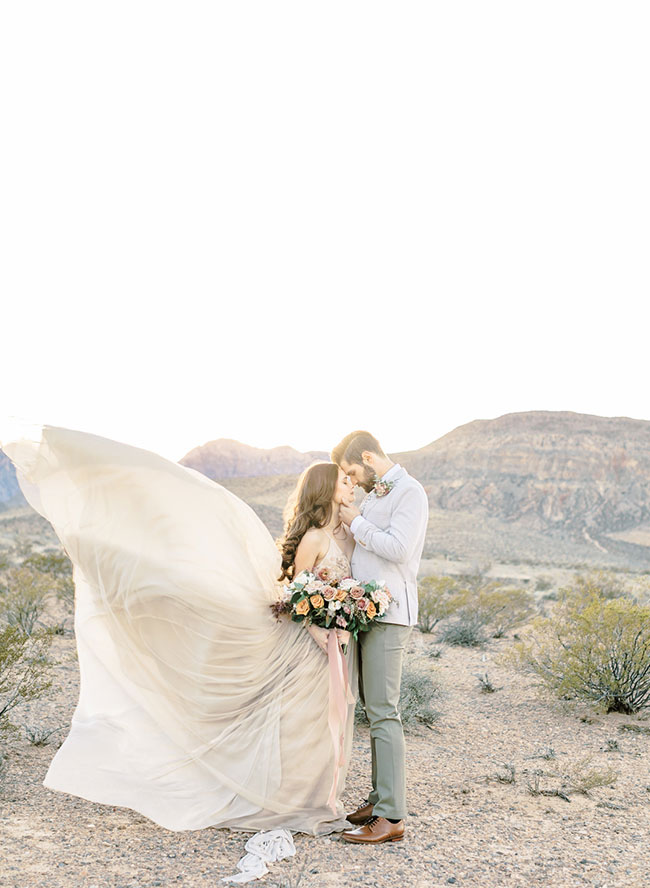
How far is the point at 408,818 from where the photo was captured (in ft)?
16.6

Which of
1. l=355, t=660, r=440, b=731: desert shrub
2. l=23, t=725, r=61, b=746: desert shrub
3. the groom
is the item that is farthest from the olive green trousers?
l=23, t=725, r=61, b=746: desert shrub

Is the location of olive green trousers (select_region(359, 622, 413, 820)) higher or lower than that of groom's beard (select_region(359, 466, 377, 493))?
lower

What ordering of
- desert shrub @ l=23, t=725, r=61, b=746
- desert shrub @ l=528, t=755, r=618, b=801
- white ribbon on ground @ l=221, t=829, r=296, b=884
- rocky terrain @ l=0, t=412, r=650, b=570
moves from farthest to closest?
rocky terrain @ l=0, t=412, r=650, b=570 < desert shrub @ l=23, t=725, r=61, b=746 < desert shrub @ l=528, t=755, r=618, b=801 < white ribbon on ground @ l=221, t=829, r=296, b=884

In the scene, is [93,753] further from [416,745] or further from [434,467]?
[434,467]

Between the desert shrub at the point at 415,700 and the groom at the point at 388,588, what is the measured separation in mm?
2508

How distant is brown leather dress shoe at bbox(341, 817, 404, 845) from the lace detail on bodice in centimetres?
143

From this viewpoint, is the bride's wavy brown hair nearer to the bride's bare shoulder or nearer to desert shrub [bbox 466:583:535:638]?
the bride's bare shoulder

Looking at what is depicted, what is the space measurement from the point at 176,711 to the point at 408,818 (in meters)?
1.68

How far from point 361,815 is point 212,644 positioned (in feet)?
4.58

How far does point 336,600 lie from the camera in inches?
175

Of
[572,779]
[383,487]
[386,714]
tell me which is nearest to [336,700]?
[386,714]

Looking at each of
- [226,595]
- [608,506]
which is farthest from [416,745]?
[608,506]

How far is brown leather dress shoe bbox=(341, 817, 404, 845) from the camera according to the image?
4.50 m

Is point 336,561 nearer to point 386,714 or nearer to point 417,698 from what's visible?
point 386,714
